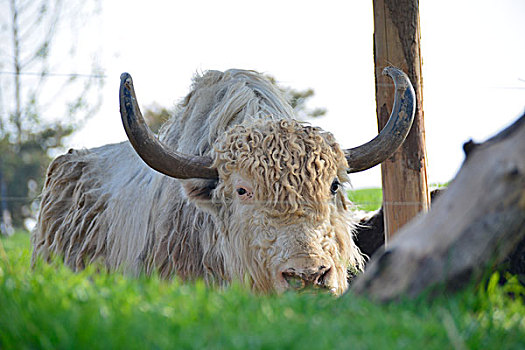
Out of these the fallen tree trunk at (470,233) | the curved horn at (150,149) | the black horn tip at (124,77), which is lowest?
the fallen tree trunk at (470,233)

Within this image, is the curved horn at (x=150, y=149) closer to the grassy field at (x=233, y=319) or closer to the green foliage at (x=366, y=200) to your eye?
the green foliage at (x=366, y=200)

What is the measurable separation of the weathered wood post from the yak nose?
1668mm

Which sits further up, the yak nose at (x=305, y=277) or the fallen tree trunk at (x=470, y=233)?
the fallen tree trunk at (x=470, y=233)

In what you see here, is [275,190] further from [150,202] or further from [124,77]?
[150,202]

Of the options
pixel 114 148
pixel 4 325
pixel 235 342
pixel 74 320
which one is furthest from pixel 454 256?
pixel 114 148

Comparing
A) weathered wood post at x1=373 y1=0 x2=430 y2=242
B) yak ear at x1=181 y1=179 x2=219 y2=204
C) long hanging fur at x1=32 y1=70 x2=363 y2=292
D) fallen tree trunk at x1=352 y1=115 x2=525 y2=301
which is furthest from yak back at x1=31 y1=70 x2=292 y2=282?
fallen tree trunk at x1=352 y1=115 x2=525 y2=301

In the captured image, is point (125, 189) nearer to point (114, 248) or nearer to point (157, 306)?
point (114, 248)

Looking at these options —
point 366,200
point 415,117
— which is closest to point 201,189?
point 415,117

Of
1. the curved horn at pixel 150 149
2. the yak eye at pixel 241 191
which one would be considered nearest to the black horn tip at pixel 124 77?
the curved horn at pixel 150 149

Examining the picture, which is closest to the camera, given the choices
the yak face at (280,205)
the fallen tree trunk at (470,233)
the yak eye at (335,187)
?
the fallen tree trunk at (470,233)

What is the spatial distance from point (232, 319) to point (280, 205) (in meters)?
1.90

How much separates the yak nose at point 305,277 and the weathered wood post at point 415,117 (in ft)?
5.47

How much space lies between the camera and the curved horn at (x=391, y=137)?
4902 mm

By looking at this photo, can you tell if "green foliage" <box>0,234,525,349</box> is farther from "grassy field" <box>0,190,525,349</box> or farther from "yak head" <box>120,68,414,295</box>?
"yak head" <box>120,68,414,295</box>
